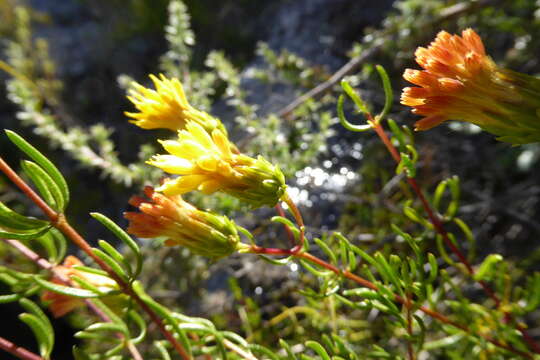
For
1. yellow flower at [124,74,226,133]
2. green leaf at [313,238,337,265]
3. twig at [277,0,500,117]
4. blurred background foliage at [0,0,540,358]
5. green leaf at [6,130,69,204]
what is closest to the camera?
green leaf at [6,130,69,204]

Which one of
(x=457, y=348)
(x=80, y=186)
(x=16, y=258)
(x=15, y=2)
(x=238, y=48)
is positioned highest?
(x=15, y=2)

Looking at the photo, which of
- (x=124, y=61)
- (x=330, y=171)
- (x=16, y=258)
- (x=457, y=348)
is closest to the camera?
(x=457, y=348)

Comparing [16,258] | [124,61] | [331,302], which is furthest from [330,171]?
[124,61]

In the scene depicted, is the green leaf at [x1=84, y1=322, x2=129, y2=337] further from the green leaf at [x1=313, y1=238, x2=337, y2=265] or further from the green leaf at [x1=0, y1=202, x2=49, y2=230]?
the green leaf at [x1=313, y1=238, x2=337, y2=265]

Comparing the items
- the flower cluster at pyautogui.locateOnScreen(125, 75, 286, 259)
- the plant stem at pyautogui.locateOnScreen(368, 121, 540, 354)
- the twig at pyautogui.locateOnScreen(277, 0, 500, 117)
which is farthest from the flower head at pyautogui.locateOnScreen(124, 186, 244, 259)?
the twig at pyautogui.locateOnScreen(277, 0, 500, 117)

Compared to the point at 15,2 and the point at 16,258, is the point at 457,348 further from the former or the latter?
the point at 15,2

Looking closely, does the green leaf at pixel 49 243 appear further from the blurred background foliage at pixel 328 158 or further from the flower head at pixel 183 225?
the blurred background foliage at pixel 328 158

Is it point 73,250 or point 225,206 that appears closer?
point 225,206
